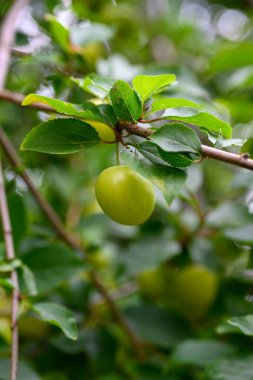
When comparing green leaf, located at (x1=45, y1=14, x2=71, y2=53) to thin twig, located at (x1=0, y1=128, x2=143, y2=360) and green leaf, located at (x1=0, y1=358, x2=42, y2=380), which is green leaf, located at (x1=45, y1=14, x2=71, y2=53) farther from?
green leaf, located at (x1=0, y1=358, x2=42, y2=380)

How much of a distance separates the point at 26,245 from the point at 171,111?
465mm

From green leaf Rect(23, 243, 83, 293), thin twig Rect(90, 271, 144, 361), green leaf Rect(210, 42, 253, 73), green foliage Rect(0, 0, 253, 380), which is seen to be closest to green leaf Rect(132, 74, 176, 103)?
green foliage Rect(0, 0, 253, 380)

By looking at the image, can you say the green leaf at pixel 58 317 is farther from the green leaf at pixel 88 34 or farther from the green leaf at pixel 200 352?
the green leaf at pixel 88 34

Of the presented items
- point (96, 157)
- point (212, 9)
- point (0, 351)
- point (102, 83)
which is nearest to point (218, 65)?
point (96, 157)

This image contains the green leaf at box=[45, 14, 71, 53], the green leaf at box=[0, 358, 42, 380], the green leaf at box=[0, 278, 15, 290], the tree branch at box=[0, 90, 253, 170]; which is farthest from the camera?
the green leaf at box=[45, 14, 71, 53]

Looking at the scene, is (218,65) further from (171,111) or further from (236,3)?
(236,3)

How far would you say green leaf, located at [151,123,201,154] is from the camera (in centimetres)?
54

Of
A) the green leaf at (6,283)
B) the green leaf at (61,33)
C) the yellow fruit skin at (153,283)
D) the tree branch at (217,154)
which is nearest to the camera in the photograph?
the tree branch at (217,154)

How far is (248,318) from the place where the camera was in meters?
0.63

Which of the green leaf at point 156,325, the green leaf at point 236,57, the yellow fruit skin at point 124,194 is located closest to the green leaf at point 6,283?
the yellow fruit skin at point 124,194

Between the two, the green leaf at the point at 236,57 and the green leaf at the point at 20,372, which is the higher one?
the green leaf at the point at 236,57

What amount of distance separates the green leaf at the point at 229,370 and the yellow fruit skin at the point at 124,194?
0.89ft

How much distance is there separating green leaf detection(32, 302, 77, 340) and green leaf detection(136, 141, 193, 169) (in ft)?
0.69

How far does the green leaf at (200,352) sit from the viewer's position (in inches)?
32.0
